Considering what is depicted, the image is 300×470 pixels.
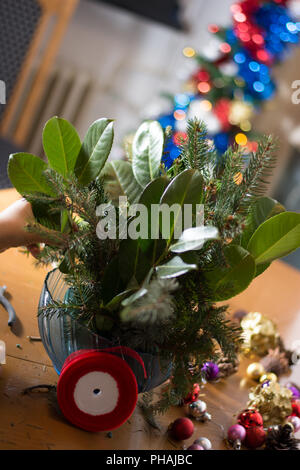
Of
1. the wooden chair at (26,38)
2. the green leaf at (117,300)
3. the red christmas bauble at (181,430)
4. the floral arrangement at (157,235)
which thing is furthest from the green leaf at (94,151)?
the wooden chair at (26,38)

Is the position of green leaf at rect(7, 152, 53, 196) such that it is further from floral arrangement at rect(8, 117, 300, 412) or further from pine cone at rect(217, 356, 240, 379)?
pine cone at rect(217, 356, 240, 379)

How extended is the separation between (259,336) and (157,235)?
0.42 metres

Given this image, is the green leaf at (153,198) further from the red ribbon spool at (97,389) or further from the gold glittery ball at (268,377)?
the gold glittery ball at (268,377)

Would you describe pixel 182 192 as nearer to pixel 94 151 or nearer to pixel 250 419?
pixel 94 151

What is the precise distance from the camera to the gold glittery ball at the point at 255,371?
75cm

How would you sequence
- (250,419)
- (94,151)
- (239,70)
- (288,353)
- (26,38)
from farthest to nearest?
(239,70) → (26,38) → (288,353) → (250,419) → (94,151)

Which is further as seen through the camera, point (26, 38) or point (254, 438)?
point (26, 38)

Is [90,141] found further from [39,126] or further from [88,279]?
[39,126]

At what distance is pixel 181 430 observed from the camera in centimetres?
55

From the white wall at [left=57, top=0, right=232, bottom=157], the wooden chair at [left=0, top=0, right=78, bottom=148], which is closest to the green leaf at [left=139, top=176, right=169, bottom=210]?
the wooden chair at [left=0, top=0, right=78, bottom=148]

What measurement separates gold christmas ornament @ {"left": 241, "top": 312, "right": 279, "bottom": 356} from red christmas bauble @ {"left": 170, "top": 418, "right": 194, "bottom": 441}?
0.88 feet

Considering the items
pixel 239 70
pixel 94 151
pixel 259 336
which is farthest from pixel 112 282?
pixel 239 70

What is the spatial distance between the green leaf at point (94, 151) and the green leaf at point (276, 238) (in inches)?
7.0

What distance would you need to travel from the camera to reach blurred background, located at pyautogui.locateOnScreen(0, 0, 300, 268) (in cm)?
277
